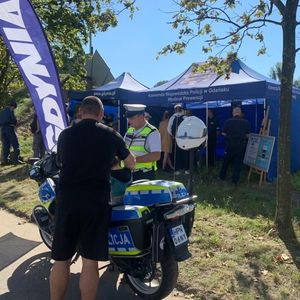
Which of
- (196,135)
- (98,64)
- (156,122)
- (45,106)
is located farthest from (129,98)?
(196,135)

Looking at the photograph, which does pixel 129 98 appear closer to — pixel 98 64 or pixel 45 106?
pixel 98 64

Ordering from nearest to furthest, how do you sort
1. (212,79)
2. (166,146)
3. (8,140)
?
(212,79) → (166,146) → (8,140)

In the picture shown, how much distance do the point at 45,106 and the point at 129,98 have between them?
6.93 metres

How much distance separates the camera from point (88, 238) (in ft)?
11.3

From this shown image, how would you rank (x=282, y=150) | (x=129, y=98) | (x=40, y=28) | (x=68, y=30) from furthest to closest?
A: (x=68, y=30) → (x=129, y=98) → (x=40, y=28) → (x=282, y=150)

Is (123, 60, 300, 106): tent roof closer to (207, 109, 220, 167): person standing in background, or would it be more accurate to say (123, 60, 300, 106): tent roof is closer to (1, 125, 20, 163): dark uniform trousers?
(207, 109, 220, 167): person standing in background

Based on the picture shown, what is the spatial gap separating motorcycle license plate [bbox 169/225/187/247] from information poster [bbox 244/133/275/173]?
6.48m

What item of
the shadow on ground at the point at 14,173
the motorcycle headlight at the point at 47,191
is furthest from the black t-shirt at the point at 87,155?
the shadow on ground at the point at 14,173

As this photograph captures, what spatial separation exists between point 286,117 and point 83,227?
11.1 feet

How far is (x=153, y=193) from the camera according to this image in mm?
3990

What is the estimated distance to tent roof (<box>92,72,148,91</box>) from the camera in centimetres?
1375

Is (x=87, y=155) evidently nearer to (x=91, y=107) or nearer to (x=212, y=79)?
(x=91, y=107)

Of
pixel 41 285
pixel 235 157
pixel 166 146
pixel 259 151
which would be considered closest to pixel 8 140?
pixel 166 146

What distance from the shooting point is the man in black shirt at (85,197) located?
3422mm
